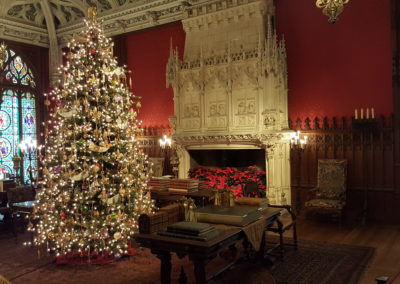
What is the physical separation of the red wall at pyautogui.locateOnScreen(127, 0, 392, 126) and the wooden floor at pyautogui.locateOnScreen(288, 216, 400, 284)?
232 cm

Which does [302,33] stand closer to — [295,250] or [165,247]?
[295,250]

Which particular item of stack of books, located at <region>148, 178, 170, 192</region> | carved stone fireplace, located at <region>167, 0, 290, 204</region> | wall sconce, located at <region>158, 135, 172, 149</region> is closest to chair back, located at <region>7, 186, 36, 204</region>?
stack of books, located at <region>148, 178, 170, 192</region>

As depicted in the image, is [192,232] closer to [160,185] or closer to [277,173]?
[160,185]

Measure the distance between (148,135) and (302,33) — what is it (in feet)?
16.5

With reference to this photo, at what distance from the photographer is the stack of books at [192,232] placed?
2982 mm

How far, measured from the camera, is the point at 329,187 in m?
7.34

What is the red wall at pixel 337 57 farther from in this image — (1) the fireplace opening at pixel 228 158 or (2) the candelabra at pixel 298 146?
(1) the fireplace opening at pixel 228 158

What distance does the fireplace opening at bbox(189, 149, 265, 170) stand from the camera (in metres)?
8.46

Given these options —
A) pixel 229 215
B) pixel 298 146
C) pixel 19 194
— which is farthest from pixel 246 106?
pixel 19 194

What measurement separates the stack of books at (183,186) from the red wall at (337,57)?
306 centimetres

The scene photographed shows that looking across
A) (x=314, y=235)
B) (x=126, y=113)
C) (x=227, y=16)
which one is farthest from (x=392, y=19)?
(x=126, y=113)

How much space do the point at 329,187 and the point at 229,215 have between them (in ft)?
15.1

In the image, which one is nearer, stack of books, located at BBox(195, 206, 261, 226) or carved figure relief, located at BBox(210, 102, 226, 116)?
stack of books, located at BBox(195, 206, 261, 226)

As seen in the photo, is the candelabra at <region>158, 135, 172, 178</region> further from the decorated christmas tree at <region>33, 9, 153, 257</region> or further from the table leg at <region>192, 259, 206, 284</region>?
the table leg at <region>192, 259, 206, 284</region>
